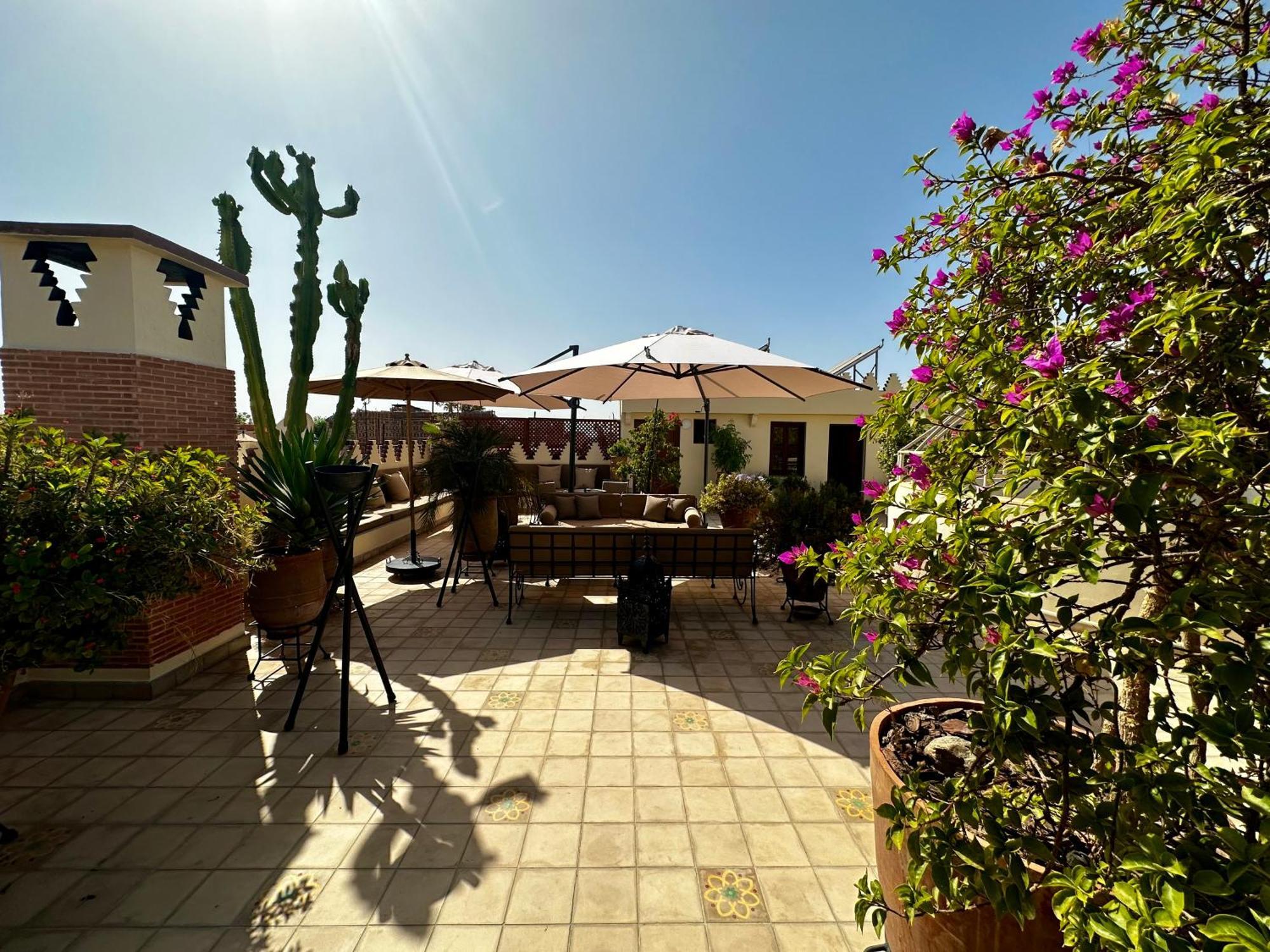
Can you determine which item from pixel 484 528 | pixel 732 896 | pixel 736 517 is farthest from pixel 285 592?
pixel 736 517

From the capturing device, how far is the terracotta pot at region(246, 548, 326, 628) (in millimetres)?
3656

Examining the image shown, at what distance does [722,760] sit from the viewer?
2744 mm

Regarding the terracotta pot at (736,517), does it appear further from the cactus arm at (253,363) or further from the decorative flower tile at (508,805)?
the cactus arm at (253,363)

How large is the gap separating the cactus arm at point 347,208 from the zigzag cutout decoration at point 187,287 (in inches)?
118

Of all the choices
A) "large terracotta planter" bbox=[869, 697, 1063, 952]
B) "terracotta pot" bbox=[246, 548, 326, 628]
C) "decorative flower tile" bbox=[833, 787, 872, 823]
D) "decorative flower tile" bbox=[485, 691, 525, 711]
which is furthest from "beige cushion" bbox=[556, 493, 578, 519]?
"large terracotta planter" bbox=[869, 697, 1063, 952]

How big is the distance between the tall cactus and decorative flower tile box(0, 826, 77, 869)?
3769mm

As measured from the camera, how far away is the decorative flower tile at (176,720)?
302 centimetres

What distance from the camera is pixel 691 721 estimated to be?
123 inches

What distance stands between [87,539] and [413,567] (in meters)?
3.96

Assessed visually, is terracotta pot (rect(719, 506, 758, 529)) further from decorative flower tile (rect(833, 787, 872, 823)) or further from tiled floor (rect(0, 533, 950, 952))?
decorative flower tile (rect(833, 787, 872, 823))

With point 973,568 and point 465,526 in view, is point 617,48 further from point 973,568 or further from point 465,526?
point 973,568

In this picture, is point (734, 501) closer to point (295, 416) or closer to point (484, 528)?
point (484, 528)

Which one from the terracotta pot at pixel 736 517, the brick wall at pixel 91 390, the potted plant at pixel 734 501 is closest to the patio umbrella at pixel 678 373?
the potted plant at pixel 734 501

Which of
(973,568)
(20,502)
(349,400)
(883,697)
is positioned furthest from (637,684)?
(349,400)
